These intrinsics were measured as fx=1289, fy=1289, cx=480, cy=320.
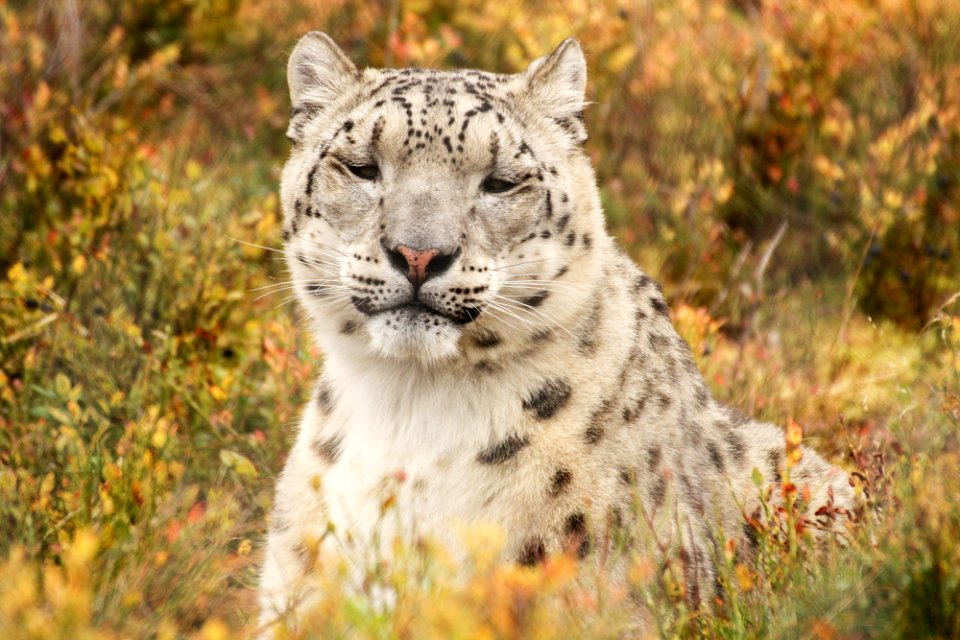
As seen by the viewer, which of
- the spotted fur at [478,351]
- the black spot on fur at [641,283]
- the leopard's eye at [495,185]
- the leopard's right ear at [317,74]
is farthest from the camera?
the leopard's right ear at [317,74]

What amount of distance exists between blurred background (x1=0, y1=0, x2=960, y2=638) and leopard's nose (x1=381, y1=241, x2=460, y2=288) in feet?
2.42

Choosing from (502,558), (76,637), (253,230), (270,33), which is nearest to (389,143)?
(502,558)

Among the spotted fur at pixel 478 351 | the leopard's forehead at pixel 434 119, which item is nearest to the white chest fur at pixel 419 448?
the spotted fur at pixel 478 351

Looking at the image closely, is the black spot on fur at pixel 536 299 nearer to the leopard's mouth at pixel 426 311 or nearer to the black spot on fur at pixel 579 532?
the leopard's mouth at pixel 426 311

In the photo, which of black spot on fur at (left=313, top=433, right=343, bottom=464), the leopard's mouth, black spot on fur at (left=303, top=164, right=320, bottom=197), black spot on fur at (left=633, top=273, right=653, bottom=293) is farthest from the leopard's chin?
black spot on fur at (left=633, top=273, right=653, bottom=293)

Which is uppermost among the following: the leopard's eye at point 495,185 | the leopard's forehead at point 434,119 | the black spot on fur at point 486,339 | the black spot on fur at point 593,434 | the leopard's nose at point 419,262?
the leopard's forehead at point 434,119

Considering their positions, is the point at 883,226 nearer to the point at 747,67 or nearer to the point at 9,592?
the point at 747,67

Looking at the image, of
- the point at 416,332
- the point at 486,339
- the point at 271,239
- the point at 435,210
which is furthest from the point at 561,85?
the point at 271,239

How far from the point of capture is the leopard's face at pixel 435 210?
372 cm

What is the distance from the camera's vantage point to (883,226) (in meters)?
7.23

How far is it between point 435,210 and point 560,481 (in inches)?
34.3

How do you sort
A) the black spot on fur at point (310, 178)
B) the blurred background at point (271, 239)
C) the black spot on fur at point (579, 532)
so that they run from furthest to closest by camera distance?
the black spot on fur at point (310, 178) < the blurred background at point (271, 239) < the black spot on fur at point (579, 532)

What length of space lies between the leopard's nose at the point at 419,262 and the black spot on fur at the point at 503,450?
0.52 meters

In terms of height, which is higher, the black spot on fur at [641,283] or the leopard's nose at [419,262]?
the leopard's nose at [419,262]
